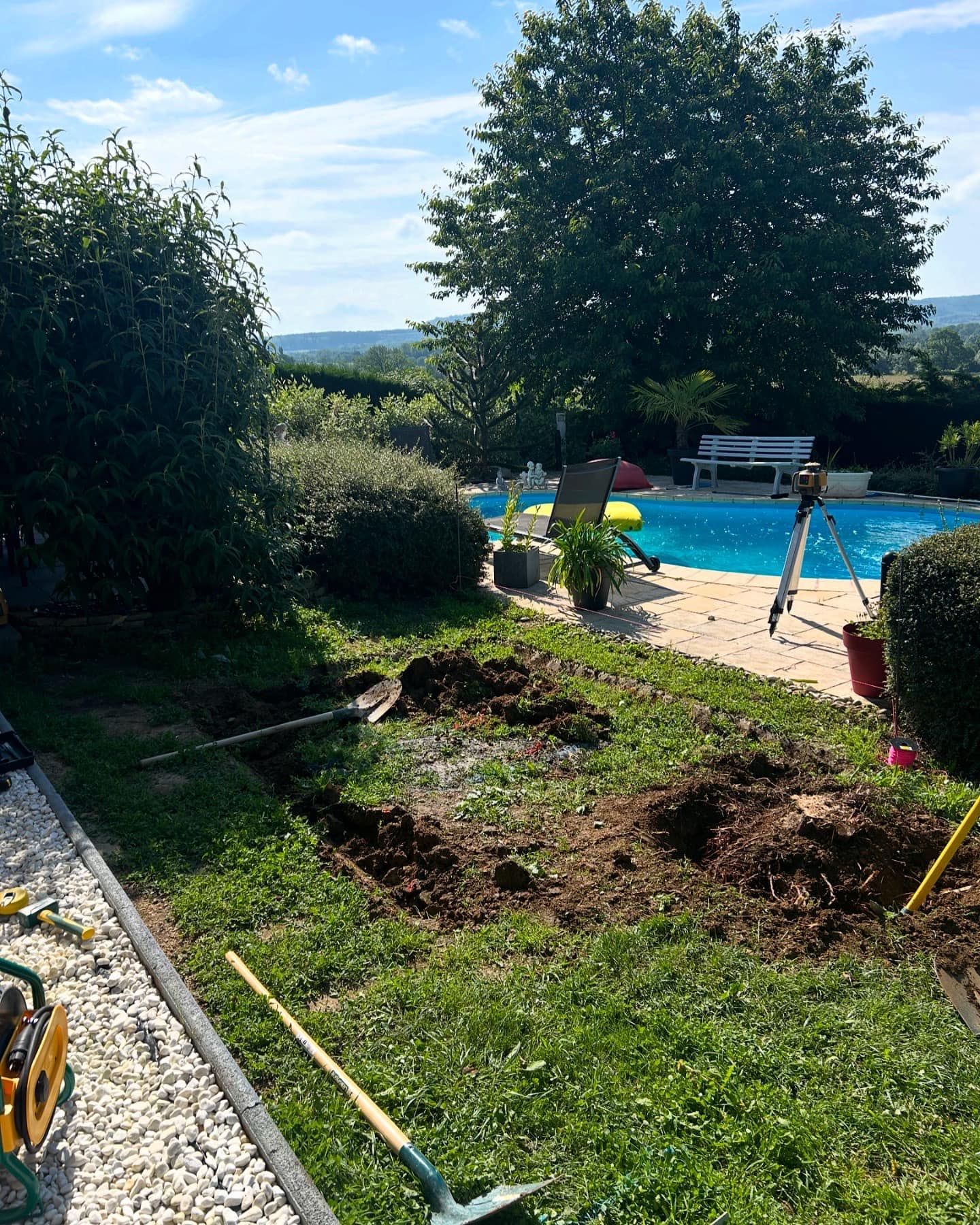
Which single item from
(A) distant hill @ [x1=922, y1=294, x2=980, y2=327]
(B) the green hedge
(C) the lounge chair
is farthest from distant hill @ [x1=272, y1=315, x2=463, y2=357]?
(C) the lounge chair

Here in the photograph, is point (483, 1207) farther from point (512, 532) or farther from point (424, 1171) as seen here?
point (512, 532)

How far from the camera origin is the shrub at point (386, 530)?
8.01 meters

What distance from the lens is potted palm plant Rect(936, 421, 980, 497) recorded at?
47.0 ft

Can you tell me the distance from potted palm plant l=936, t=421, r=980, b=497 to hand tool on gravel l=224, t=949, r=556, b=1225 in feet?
48.5

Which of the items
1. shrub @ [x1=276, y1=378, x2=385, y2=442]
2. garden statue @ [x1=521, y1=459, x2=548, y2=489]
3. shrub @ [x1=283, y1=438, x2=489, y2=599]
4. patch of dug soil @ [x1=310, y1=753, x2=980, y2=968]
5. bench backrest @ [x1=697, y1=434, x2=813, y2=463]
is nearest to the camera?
patch of dug soil @ [x1=310, y1=753, x2=980, y2=968]

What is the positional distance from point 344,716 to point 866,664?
10.3 feet

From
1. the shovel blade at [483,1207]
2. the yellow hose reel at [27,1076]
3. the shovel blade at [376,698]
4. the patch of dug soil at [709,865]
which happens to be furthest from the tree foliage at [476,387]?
the shovel blade at [483,1207]

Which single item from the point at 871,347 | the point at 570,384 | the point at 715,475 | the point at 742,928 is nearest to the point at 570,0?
the point at 570,384

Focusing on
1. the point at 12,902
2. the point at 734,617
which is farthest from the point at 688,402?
the point at 12,902

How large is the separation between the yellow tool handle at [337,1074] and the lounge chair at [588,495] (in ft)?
21.3

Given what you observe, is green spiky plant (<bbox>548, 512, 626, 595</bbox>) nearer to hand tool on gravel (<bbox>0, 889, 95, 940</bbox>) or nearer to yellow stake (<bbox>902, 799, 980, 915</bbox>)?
yellow stake (<bbox>902, 799, 980, 915</bbox>)

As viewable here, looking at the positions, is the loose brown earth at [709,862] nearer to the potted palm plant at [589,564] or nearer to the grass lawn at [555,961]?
the grass lawn at [555,961]

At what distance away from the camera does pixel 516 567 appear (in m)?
8.77

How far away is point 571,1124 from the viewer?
2236 millimetres
